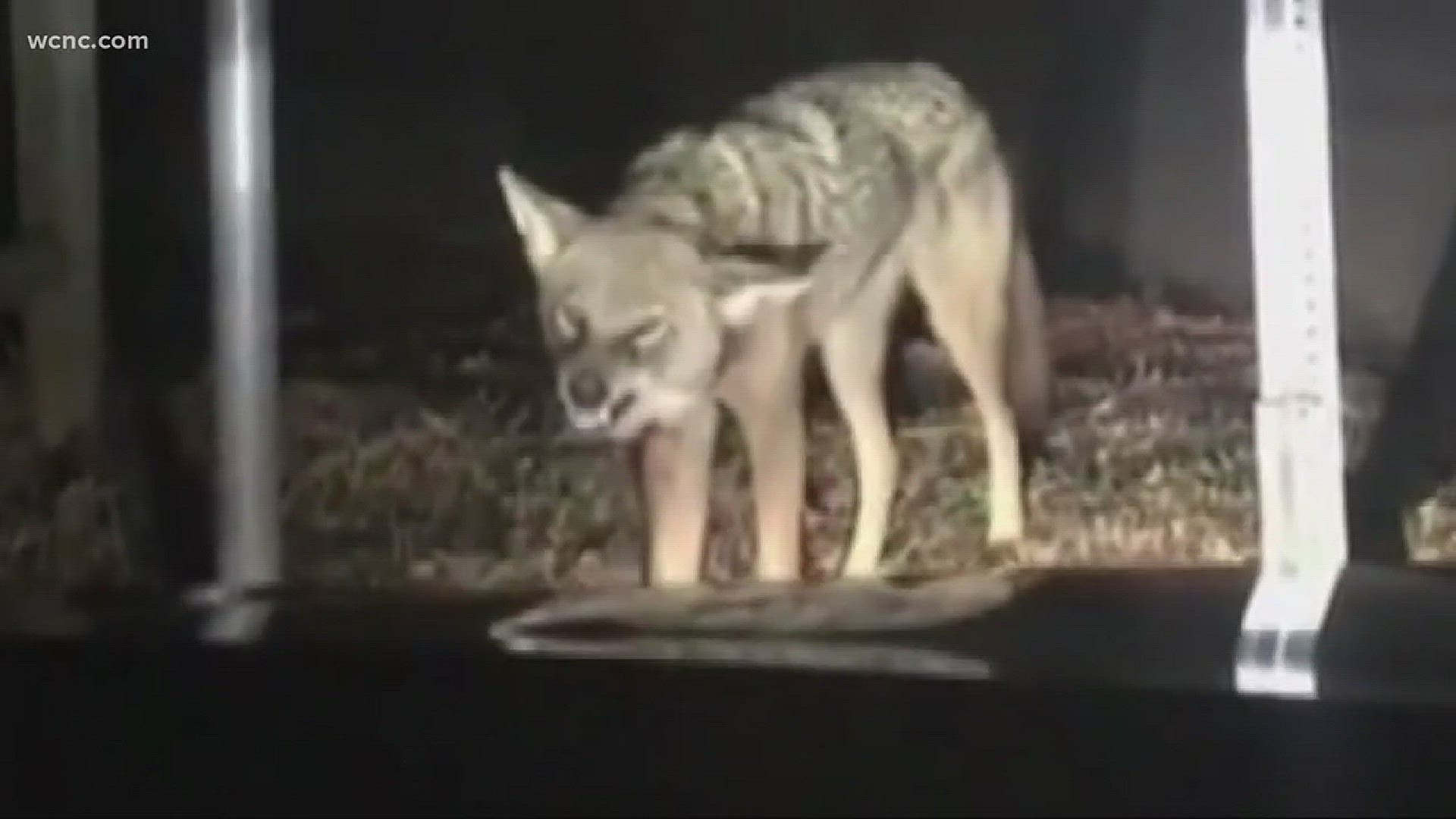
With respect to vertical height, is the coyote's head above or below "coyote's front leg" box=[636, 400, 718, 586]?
above

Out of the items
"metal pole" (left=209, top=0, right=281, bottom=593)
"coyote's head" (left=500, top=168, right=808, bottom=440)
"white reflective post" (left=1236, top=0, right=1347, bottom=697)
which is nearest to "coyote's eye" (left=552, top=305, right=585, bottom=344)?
"coyote's head" (left=500, top=168, right=808, bottom=440)

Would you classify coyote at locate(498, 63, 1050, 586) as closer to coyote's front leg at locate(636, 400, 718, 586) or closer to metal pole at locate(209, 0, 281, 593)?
coyote's front leg at locate(636, 400, 718, 586)

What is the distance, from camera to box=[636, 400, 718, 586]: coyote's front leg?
914mm

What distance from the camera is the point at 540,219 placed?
3.04 feet

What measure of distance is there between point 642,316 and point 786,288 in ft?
0.22

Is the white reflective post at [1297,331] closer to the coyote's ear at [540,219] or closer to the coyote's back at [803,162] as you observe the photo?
the coyote's back at [803,162]

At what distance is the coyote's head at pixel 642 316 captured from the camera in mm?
910

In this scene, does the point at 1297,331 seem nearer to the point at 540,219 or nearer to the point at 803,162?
the point at 803,162

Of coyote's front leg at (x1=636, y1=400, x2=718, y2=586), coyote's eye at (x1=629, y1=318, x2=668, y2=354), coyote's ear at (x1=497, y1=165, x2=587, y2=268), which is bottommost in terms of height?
coyote's front leg at (x1=636, y1=400, x2=718, y2=586)

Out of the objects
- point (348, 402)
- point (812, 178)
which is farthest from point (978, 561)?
point (348, 402)

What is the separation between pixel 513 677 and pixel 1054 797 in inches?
9.3

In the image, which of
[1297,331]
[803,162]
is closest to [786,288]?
[803,162]

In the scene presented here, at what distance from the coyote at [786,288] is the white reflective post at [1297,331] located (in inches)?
3.9

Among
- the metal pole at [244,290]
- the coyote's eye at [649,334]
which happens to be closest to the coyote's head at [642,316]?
the coyote's eye at [649,334]
